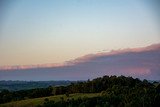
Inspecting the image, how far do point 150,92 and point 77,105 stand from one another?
802 inches

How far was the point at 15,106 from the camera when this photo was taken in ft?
313

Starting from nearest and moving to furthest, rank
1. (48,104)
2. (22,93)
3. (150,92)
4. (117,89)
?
(48,104) < (150,92) < (117,89) < (22,93)

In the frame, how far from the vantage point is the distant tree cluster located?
8378 centimetres

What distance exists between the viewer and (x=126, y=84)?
12012 cm

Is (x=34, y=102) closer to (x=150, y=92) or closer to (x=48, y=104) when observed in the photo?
(x=48, y=104)

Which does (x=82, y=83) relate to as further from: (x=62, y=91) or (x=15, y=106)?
(x=15, y=106)

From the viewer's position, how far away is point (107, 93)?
336ft

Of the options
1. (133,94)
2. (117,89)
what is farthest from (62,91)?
(133,94)

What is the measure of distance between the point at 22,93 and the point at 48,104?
97.8ft

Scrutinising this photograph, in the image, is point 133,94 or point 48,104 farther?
point 133,94

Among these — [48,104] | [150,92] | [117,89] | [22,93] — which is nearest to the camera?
[48,104]

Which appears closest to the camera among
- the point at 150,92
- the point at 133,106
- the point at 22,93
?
the point at 133,106

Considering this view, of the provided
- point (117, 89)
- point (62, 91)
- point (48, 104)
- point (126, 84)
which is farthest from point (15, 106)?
point (126, 84)

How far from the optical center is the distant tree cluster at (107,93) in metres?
83.8
